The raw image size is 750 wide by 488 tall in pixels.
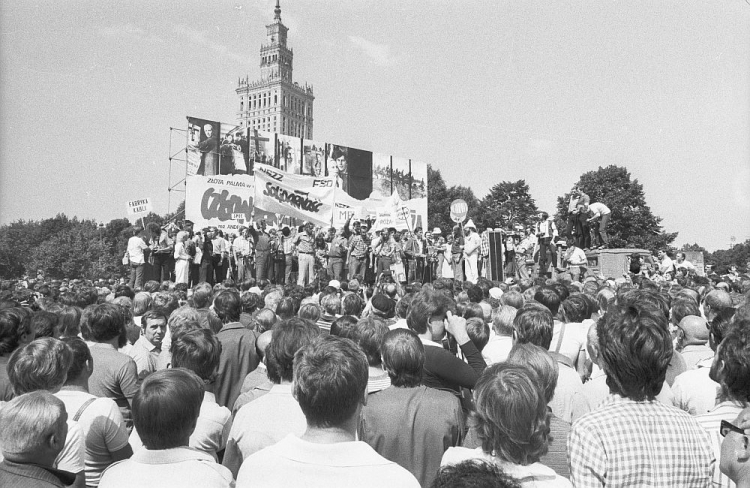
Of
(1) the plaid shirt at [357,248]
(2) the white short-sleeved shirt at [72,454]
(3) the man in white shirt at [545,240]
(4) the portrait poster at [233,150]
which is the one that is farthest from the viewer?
(4) the portrait poster at [233,150]

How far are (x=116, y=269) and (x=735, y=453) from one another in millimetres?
94785

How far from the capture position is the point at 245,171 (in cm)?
2783

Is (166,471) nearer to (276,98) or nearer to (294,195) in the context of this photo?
(294,195)

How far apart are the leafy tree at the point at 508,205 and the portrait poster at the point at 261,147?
55.8m

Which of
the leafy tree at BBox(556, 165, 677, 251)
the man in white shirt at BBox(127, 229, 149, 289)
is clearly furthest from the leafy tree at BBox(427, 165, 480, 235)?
the man in white shirt at BBox(127, 229, 149, 289)

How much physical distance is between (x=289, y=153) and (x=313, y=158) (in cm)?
203

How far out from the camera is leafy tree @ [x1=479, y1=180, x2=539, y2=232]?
8250 centimetres

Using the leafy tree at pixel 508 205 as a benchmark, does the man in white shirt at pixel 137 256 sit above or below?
below

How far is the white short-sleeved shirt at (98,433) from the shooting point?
127 inches

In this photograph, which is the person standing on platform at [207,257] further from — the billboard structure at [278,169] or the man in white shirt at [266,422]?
the man in white shirt at [266,422]

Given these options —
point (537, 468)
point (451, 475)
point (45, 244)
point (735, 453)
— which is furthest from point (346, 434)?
point (45, 244)

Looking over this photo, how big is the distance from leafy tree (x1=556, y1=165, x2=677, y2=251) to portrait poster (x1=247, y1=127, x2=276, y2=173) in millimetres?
41824

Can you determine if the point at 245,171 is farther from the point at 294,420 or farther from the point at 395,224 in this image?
the point at 294,420

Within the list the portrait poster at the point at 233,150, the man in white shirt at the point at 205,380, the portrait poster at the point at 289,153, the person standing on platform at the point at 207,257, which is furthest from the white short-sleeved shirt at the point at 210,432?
the portrait poster at the point at 289,153
